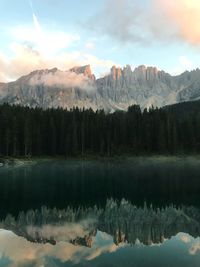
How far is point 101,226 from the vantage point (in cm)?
3350

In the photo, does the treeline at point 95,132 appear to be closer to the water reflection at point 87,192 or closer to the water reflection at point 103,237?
the water reflection at point 87,192

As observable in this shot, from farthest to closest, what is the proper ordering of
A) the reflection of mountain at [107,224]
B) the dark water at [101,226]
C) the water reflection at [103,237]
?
the reflection of mountain at [107,224], the dark water at [101,226], the water reflection at [103,237]

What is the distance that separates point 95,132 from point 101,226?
12558cm

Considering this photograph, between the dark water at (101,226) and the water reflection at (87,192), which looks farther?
the water reflection at (87,192)

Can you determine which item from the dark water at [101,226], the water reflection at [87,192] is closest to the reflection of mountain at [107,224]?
the dark water at [101,226]

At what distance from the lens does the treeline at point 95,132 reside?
138 meters

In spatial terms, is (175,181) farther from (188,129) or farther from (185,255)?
(188,129)

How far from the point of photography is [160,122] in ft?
540

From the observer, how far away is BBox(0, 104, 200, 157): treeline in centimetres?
13825

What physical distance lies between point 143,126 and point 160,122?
306 inches

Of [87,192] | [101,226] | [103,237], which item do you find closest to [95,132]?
[87,192]

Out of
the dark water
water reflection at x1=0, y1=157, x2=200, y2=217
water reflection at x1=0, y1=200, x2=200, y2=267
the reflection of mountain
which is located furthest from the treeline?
water reflection at x1=0, y1=200, x2=200, y2=267

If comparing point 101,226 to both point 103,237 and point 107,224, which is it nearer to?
point 107,224

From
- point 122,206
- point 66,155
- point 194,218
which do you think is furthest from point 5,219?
point 66,155
